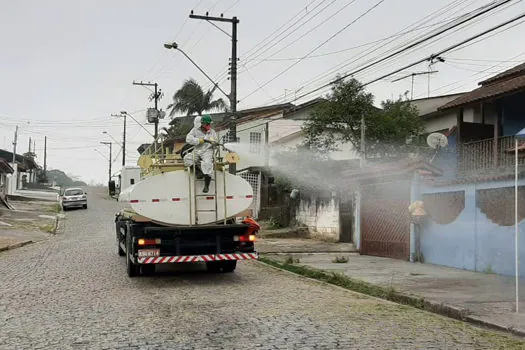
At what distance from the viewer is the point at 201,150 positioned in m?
11.4

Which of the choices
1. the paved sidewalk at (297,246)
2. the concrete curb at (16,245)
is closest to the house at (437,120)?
the paved sidewalk at (297,246)

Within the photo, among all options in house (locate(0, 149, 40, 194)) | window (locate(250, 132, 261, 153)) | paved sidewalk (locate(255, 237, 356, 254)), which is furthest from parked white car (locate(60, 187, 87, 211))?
paved sidewalk (locate(255, 237, 356, 254))

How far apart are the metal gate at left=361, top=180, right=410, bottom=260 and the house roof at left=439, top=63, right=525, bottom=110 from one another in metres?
3.65

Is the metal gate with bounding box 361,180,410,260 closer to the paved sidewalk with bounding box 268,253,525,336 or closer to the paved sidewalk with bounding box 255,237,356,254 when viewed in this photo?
the paved sidewalk with bounding box 268,253,525,336

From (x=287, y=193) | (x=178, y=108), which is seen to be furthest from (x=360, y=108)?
(x=178, y=108)

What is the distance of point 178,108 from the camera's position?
5209 cm

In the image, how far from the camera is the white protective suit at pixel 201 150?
1130 centimetres

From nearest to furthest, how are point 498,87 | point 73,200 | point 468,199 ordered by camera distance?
point 468,199, point 498,87, point 73,200

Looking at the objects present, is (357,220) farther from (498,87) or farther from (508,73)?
(508,73)

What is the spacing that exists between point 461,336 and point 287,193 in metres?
20.3

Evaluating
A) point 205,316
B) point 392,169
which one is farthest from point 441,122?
point 205,316

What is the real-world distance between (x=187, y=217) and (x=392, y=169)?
7.31 m

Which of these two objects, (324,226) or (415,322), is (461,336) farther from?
(324,226)

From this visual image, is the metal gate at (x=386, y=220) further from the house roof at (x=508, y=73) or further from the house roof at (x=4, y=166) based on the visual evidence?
the house roof at (x=4, y=166)
